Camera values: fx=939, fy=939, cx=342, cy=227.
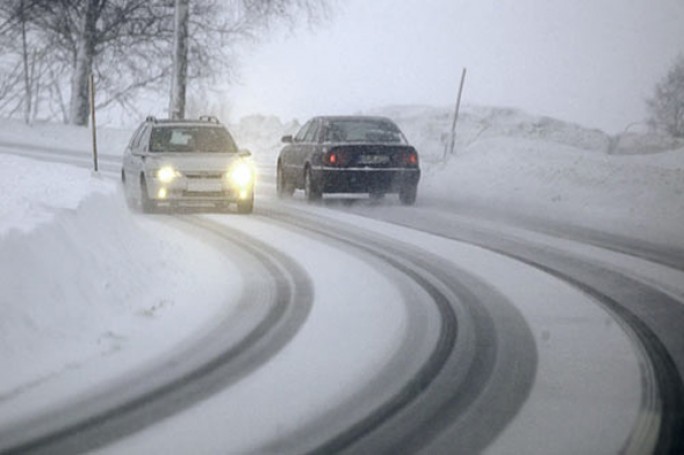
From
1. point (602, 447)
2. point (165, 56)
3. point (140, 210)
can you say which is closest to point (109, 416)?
point (602, 447)

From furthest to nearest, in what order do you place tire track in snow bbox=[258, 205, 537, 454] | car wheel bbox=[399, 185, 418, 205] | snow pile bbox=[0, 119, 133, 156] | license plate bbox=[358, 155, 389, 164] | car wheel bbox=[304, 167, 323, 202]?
1. snow pile bbox=[0, 119, 133, 156]
2. car wheel bbox=[304, 167, 323, 202]
3. car wheel bbox=[399, 185, 418, 205]
4. license plate bbox=[358, 155, 389, 164]
5. tire track in snow bbox=[258, 205, 537, 454]

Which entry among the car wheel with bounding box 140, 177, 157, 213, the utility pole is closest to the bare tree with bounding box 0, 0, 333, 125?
the utility pole

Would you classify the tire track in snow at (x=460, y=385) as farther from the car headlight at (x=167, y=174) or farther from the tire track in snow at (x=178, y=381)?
the car headlight at (x=167, y=174)

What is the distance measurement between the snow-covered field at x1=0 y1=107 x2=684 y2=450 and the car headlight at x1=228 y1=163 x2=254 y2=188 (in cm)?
181

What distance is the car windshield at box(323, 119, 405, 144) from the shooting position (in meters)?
18.1

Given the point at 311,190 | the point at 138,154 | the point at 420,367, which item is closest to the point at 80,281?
the point at 420,367

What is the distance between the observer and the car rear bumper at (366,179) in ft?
57.3

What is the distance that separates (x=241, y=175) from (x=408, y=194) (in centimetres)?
372

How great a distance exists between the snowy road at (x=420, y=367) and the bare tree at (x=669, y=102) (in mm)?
35926

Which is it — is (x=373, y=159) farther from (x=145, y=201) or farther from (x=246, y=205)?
Answer: (x=145, y=201)

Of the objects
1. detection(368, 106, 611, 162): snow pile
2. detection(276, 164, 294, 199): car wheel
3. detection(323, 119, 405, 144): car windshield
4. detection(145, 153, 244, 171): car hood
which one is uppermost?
detection(323, 119, 405, 144): car windshield

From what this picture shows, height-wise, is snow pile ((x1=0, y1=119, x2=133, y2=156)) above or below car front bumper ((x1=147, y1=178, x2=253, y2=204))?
below

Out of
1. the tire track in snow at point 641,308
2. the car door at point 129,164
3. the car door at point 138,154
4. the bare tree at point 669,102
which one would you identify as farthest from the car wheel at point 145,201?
the bare tree at point 669,102

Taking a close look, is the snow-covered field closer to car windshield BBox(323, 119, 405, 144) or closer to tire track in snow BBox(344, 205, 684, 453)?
car windshield BBox(323, 119, 405, 144)
